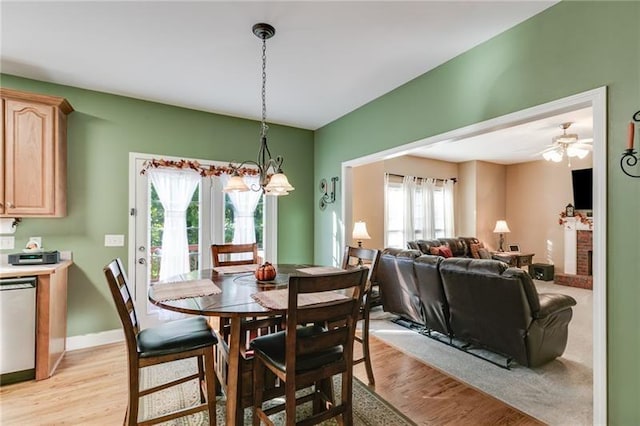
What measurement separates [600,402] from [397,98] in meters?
2.88

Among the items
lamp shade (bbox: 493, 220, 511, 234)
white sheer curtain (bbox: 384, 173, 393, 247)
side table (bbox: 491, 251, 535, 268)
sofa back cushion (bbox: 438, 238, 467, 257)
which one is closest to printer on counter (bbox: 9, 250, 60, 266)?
white sheer curtain (bbox: 384, 173, 393, 247)

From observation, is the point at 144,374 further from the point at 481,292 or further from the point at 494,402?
the point at 481,292

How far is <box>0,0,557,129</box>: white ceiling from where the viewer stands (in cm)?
204

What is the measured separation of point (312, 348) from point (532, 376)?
229 centimetres

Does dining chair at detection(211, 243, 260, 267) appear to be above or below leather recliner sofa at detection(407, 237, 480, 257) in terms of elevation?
above

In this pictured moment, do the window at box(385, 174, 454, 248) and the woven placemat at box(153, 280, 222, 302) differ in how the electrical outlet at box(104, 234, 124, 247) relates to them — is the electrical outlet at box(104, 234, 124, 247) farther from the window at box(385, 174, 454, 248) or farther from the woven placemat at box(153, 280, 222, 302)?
the window at box(385, 174, 454, 248)

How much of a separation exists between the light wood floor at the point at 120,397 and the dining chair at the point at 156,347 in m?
0.64

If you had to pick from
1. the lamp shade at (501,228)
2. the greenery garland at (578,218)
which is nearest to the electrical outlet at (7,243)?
the lamp shade at (501,228)

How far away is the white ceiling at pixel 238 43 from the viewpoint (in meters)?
2.04

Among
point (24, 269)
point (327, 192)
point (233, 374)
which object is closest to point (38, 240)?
point (24, 269)

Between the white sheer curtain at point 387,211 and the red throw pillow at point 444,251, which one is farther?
the white sheer curtain at point 387,211

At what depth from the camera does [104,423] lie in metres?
2.07

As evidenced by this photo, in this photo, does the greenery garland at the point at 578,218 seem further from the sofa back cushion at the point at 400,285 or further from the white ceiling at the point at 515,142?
the sofa back cushion at the point at 400,285

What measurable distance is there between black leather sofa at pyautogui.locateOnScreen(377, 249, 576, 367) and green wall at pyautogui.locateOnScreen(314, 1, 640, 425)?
0.86 metres
